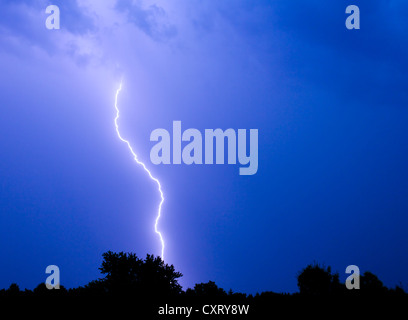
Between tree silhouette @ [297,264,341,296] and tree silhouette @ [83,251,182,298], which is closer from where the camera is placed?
tree silhouette @ [83,251,182,298]

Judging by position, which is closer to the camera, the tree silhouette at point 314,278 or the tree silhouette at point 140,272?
the tree silhouette at point 140,272

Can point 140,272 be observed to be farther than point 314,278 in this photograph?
No
